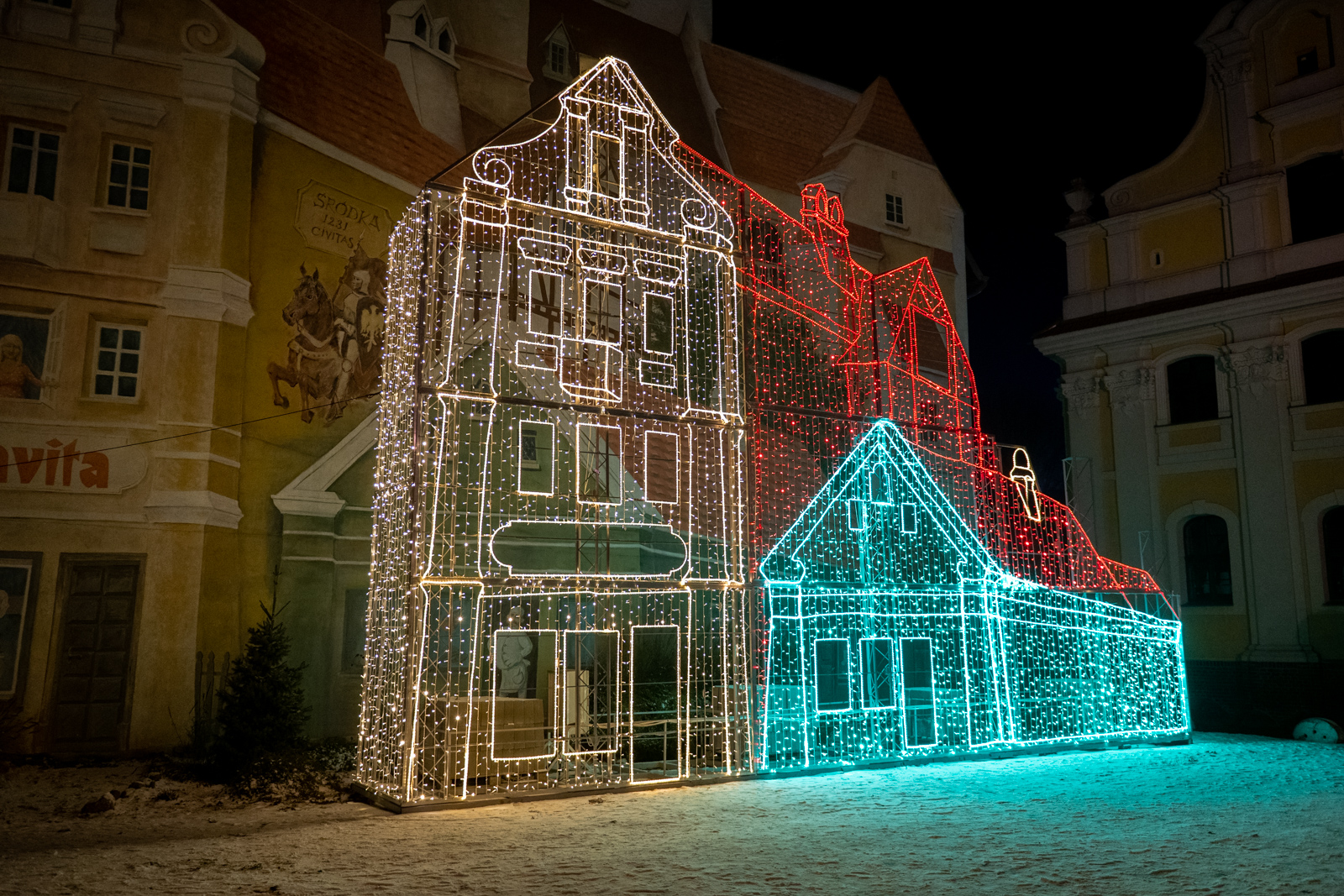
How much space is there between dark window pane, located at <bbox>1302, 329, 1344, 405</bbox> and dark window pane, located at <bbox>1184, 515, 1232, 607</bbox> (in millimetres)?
2851

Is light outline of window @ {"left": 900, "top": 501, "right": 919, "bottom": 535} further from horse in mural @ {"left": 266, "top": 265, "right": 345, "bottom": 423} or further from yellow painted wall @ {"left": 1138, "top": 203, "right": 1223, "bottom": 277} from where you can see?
yellow painted wall @ {"left": 1138, "top": 203, "right": 1223, "bottom": 277}

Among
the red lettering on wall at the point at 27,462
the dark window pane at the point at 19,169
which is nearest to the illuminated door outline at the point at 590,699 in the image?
the red lettering on wall at the point at 27,462

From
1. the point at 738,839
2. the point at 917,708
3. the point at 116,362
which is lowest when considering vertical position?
the point at 738,839

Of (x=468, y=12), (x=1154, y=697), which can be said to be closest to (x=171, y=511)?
(x=468, y=12)

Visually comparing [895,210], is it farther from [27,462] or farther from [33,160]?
[27,462]

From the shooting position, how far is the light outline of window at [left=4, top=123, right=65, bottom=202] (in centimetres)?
1233

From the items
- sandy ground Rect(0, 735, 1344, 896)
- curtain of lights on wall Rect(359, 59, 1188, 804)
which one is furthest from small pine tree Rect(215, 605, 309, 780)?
curtain of lights on wall Rect(359, 59, 1188, 804)

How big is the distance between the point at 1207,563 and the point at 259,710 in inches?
679

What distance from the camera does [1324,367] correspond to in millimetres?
19328

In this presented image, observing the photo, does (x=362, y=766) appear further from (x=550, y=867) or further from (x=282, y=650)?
(x=550, y=867)

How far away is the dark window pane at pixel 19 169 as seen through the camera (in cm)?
1234

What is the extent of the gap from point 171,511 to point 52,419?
165cm

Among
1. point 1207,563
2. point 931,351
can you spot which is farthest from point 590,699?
point 1207,563

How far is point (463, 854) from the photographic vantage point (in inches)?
291
